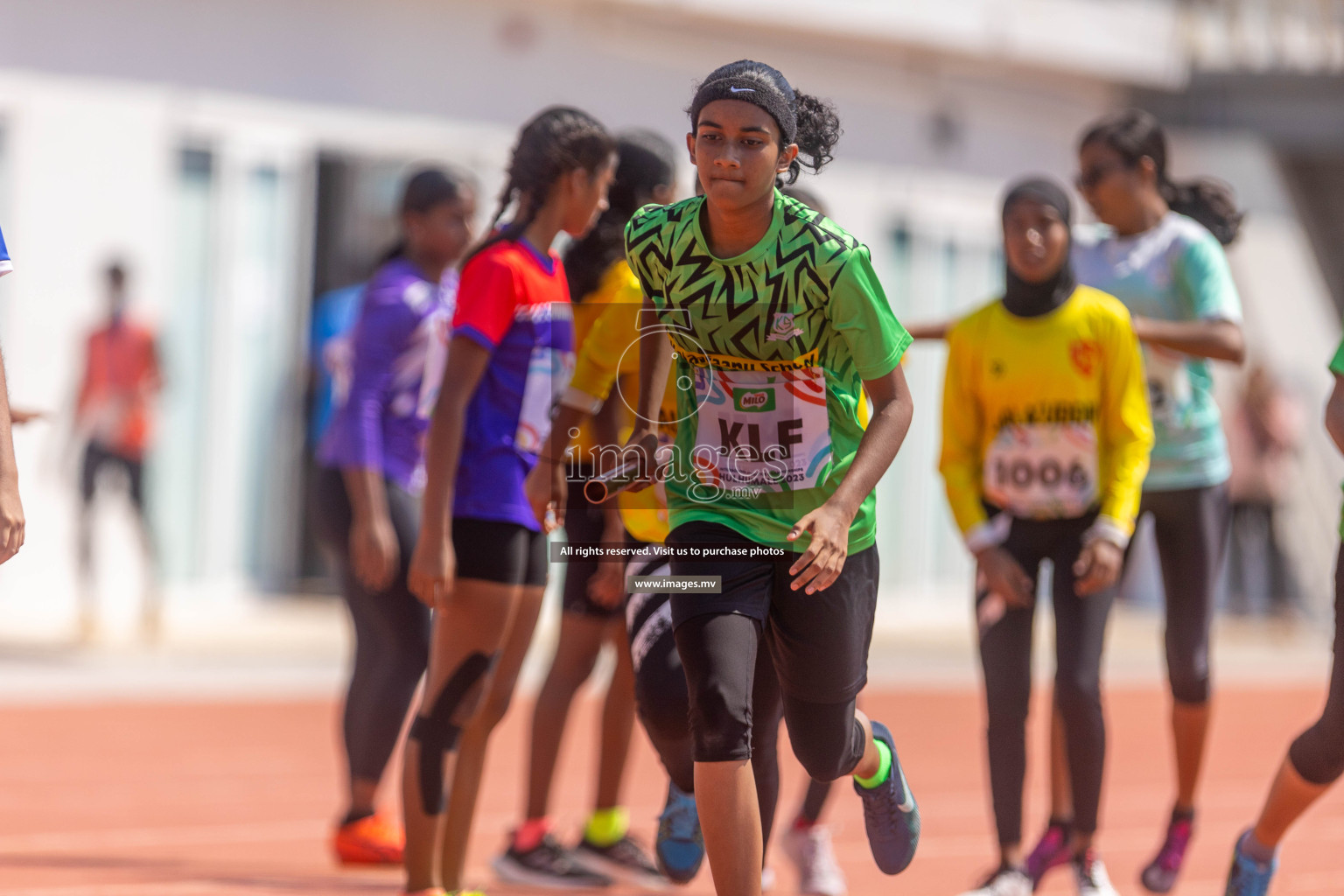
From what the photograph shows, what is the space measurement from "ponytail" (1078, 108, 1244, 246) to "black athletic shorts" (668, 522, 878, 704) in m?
2.35

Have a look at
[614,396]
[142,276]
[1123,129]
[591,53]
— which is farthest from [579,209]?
[591,53]

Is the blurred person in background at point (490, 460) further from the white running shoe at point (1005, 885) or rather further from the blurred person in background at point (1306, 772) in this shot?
the blurred person in background at point (1306, 772)

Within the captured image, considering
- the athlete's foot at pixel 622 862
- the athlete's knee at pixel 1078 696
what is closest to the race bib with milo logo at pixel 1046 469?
the athlete's knee at pixel 1078 696

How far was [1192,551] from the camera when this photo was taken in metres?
5.65

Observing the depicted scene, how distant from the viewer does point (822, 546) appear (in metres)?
3.54

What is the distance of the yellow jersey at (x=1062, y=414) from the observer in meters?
5.17

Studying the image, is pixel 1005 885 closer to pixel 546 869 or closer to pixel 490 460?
pixel 546 869

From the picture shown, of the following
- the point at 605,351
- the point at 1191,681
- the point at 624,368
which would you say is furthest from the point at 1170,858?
the point at 605,351

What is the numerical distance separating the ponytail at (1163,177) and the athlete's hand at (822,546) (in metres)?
2.59

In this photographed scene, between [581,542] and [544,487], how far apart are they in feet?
2.86

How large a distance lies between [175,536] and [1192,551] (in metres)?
9.64

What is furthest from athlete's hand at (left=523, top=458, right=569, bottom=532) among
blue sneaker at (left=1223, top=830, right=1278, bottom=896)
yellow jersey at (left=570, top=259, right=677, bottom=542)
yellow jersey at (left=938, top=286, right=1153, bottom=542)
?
blue sneaker at (left=1223, top=830, right=1278, bottom=896)

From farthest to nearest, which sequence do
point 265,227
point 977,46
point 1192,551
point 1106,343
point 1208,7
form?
point 1208,7
point 977,46
point 265,227
point 1192,551
point 1106,343

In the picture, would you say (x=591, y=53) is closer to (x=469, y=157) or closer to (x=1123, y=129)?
(x=469, y=157)
